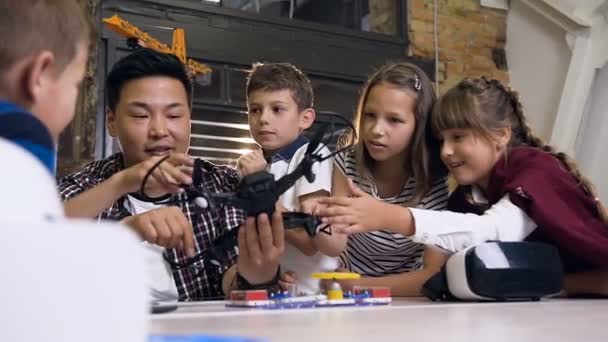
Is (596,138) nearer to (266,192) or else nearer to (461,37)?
(461,37)

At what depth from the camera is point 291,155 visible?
1.22 metres

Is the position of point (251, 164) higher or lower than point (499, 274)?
higher

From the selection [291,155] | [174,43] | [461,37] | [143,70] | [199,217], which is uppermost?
[461,37]

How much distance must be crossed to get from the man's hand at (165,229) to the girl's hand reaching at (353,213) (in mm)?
164

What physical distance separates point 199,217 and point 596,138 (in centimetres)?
190

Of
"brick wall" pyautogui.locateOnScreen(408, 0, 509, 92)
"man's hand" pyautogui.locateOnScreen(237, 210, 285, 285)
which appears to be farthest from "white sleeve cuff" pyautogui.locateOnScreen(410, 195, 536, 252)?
"brick wall" pyautogui.locateOnScreen(408, 0, 509, 92)

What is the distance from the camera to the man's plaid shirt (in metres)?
1.07

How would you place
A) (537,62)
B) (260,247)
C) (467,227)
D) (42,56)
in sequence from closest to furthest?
1. (42,56)
2. (260,247)
3. (467,227)
4. (537,62)

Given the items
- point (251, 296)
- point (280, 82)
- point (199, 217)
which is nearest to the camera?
point (251, 296)

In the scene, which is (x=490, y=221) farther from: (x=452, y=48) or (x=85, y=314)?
(x=452, y=48)

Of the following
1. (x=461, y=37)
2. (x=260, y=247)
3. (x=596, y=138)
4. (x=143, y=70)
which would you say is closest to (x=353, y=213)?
(x=260, y=247)

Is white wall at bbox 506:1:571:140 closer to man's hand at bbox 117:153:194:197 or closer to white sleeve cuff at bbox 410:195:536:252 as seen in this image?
white sleeve cuff at bbox 410:195:536:252

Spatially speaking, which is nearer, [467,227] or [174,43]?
[467,227]

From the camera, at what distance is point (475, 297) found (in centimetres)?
88
